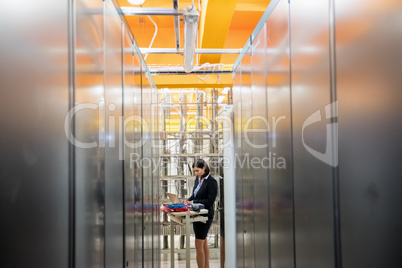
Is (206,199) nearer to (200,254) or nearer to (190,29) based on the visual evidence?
(200,254)

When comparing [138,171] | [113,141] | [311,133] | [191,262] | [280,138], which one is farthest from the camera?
[191,262]

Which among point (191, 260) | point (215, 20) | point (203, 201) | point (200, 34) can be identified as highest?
point (200, 34)

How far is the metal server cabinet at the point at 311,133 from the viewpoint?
139 centimetres

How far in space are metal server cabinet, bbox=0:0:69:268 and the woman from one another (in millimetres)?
3735

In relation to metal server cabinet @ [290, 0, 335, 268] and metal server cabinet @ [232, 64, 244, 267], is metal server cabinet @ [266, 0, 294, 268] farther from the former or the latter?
metal server cabinet @ [232, 64, 244, 267]

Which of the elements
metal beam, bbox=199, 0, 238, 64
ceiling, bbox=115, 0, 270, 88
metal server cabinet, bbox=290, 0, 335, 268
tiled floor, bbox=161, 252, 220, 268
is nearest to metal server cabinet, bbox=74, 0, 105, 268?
metal server cabinet, bbox=290, 0, 335, 268

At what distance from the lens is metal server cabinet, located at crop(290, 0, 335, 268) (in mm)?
1391

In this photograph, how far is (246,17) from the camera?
18.8 ft

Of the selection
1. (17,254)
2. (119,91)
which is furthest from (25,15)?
(119,91)

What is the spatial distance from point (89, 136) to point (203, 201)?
3647 millimetres

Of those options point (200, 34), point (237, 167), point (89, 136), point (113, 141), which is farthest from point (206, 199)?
point (89, 136)

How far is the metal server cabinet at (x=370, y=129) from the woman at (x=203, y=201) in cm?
366

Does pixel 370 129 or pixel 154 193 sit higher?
pixel 370 129

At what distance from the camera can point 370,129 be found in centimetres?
115
